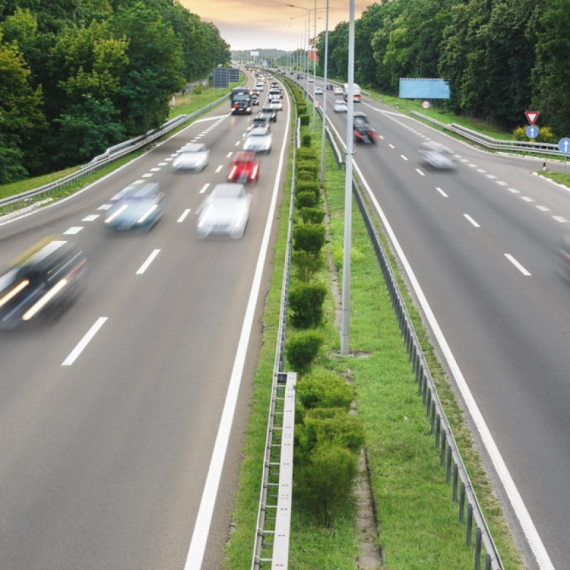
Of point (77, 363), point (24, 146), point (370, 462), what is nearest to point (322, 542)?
point (370, 462)

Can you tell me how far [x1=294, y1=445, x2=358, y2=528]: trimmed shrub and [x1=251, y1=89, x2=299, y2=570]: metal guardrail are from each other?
28cm

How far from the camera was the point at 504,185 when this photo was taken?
3788 cm

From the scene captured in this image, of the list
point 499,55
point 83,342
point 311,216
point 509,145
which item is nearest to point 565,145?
point 509,145

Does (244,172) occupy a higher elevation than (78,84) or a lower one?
lower

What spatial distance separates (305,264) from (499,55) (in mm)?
54753

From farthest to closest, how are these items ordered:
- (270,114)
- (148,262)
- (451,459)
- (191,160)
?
1. (270,114)
2. (191,160)
3. (148,262)
4. (451,459)

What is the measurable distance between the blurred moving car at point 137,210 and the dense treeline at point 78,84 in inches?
897

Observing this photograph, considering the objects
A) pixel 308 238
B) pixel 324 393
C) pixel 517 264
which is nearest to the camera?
pixel 324 393

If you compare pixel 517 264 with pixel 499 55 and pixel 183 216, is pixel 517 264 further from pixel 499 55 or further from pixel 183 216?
pixel 499 55

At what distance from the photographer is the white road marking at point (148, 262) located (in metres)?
22.6

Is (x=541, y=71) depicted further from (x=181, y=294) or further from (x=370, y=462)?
(x=370, y=462)

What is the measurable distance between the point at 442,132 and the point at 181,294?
1930 inches

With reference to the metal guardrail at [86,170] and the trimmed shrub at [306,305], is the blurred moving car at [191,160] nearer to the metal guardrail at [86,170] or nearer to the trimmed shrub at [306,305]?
the metal guardrail at [86,170]

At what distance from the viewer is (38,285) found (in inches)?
726
